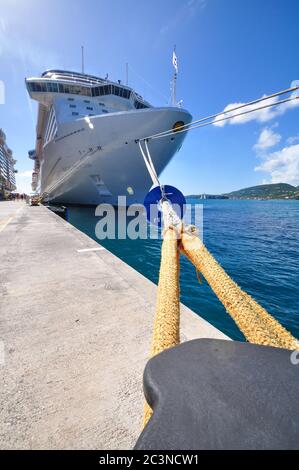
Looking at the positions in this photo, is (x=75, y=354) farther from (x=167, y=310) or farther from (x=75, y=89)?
(x=75, y=89)

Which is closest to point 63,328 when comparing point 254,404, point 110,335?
point 110,335

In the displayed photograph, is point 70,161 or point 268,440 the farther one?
point 70,161

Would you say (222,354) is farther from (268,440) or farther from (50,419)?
(50,419)

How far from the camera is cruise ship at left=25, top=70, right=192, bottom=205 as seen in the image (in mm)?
17984

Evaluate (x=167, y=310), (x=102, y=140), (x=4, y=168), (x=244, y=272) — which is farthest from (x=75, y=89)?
(x=4, y=168)

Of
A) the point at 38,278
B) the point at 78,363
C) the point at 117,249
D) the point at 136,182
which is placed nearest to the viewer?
the point at 78,363

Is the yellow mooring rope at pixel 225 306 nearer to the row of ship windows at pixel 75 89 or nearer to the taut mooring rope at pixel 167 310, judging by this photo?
the taut mooring rope at pixel 167 310

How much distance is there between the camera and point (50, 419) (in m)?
1.32

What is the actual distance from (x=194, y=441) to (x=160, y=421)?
0.11 m

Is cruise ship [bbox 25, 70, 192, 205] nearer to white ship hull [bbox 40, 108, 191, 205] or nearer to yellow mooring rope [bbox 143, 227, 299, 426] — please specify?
white ship hull [bbox 40, 108, 191, 205]

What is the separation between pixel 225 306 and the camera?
6.03 ft

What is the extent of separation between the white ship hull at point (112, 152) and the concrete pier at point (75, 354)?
16718 millimetres

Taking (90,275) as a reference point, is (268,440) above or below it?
above

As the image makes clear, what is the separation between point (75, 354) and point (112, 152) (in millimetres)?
18805
